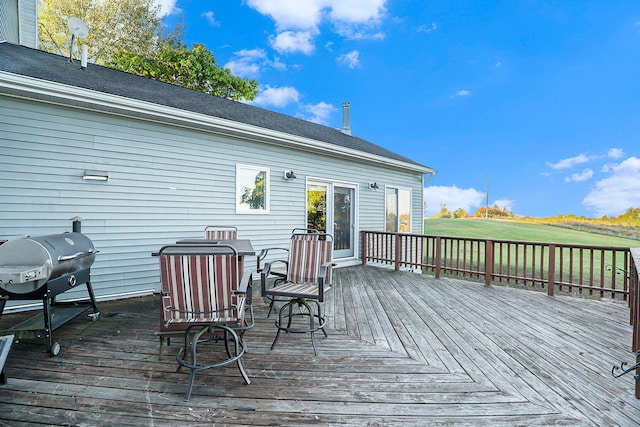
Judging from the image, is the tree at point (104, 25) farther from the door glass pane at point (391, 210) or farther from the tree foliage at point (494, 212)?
the tree foliage at point (494, 212)

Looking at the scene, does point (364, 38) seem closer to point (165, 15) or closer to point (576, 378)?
point (165, 15)

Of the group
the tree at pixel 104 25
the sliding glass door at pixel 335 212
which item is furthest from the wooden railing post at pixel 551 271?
the tree at pixel 104 25

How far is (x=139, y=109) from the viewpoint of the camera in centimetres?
449

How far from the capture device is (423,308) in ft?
13.9

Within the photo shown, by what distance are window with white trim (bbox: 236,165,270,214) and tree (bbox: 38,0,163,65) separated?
42.7 feet

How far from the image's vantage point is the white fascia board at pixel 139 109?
3737 mm

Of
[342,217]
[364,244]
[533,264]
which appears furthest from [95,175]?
[533,264]

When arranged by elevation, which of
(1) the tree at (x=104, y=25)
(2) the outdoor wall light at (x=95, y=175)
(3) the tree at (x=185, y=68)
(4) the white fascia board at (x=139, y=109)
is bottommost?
(2) the outdoor wall light at (x=95, y=175)

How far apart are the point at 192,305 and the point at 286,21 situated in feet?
51.2

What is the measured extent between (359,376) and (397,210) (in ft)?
23.1

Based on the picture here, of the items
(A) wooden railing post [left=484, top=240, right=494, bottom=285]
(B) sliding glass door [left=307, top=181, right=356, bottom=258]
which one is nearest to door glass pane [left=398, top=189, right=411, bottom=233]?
(B) sliding glass door [left=307, top=181, right=356, bottom=258]

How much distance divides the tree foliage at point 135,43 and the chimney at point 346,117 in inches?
289

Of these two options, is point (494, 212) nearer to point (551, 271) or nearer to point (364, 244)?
point (364, 244)

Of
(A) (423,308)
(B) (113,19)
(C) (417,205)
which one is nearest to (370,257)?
(C) (417,205)
